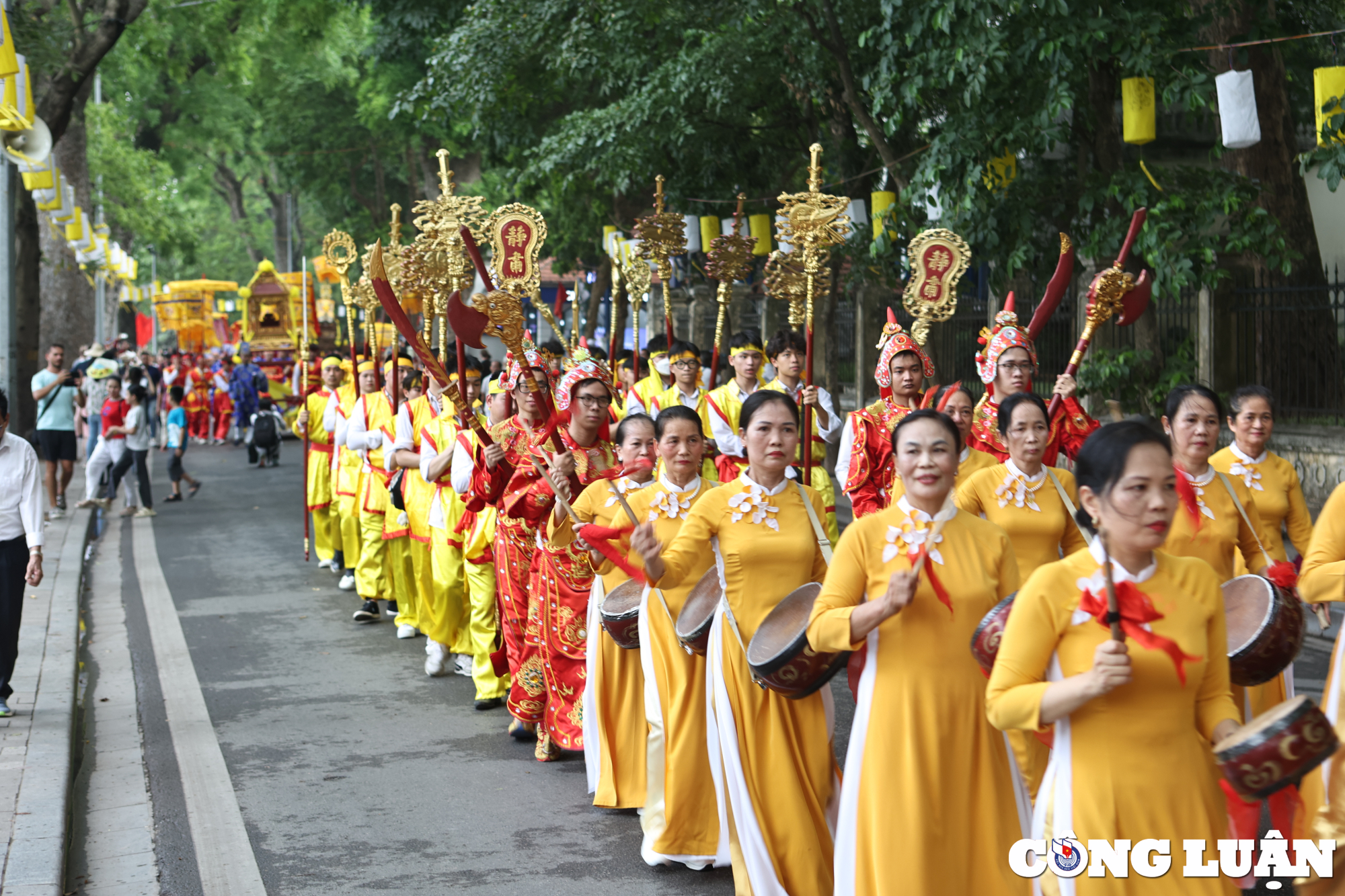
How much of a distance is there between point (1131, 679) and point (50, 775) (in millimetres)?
4745

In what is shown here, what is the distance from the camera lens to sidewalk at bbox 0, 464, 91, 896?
498cm

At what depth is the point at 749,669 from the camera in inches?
180

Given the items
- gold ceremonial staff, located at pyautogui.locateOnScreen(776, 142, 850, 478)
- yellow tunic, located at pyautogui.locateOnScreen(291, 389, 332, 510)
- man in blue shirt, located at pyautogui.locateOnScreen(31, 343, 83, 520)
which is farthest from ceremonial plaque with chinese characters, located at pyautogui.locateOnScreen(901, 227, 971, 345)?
man in blue shirt, located at pyautogui.locateOnScreen(31, 343, 83, 520)

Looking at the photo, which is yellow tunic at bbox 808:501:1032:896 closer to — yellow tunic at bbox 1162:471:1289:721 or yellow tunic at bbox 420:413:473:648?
yellow tunic at bbox 1162:471:1289:721

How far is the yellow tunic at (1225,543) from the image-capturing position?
5.03m

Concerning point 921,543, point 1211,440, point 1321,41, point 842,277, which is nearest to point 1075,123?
point 1321,41

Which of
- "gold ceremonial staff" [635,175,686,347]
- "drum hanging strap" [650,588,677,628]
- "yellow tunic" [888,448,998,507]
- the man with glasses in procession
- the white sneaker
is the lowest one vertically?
the white sneaker

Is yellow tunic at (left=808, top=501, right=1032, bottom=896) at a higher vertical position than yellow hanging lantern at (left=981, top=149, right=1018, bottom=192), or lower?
lower

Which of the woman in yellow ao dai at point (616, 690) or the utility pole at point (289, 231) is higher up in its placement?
the utility pole at point (289, 231)

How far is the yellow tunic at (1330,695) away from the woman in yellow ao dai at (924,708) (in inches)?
28.7

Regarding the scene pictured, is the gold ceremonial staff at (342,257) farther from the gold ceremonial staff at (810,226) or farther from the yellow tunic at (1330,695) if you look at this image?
the yellow tunic at (1330,695)

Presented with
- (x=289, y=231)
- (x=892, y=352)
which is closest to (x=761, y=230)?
(x=892, y=352)

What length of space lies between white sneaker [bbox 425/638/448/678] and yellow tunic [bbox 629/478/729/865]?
10.6ft

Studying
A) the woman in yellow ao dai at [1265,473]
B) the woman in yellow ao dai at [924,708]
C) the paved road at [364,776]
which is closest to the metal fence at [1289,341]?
the woman in yellow ao dai at [1265,473]
